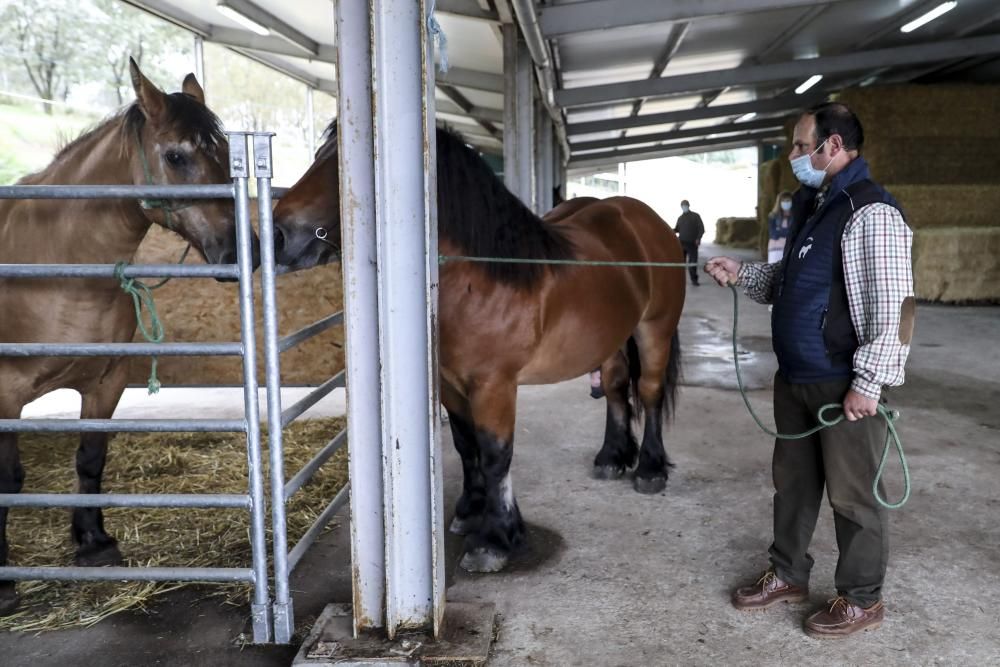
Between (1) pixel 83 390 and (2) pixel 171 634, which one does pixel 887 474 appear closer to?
(2) pixel 171 634

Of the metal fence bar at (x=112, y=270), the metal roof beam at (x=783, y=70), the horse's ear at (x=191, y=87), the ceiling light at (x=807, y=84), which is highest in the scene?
the ceiling light at (x=807, y=84)

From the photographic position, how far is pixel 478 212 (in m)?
2.61

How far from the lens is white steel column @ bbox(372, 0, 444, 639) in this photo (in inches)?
78.4

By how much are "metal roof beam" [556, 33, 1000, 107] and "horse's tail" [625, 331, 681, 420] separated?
6.52m

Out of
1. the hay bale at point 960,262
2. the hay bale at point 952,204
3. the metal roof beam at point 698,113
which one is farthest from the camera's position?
the metal roof beam at point 698,113

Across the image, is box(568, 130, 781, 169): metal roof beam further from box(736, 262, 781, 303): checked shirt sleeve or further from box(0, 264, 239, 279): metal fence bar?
box(0, 264, 239, 279): metal fence bar

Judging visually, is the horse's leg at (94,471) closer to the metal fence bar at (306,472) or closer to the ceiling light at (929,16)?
the metal fence bar at (306,472)

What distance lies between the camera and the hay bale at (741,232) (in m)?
24.2

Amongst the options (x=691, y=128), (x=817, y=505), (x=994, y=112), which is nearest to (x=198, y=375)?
(x=817, y=505)

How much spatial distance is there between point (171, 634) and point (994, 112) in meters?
13.4

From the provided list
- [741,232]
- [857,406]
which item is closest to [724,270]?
[857,406]

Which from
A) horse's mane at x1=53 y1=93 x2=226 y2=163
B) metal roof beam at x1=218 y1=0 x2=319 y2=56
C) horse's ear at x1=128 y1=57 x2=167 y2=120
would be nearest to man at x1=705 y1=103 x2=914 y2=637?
horse's mane at x1=53 y1=93 x2=226 y2=163

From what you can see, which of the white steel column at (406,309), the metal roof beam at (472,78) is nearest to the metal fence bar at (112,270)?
the white steel column at (406,309)

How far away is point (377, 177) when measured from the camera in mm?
2023
